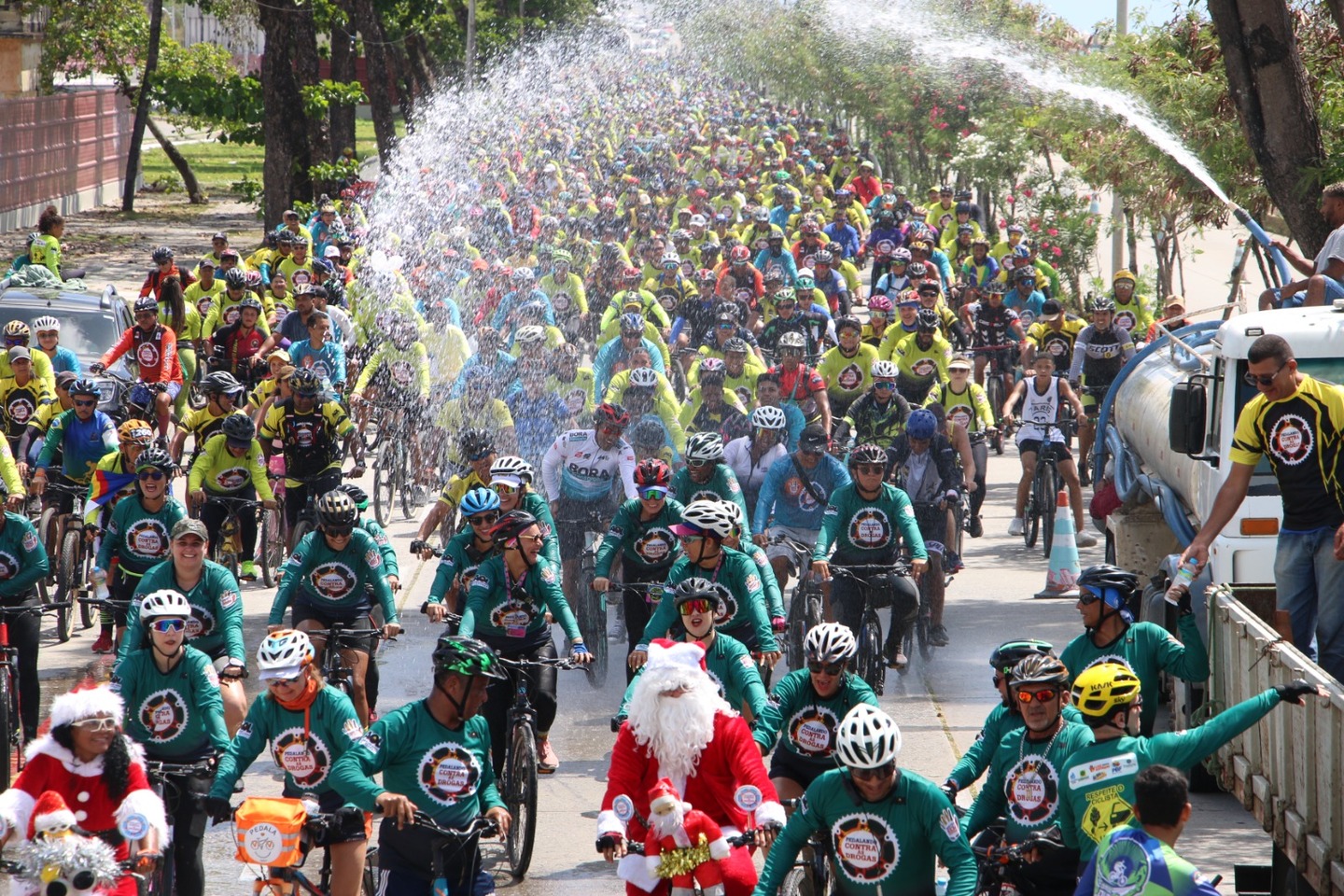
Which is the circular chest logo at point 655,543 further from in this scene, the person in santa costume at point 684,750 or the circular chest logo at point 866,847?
the circular chest logo at point 866,847

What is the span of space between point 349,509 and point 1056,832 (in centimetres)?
512

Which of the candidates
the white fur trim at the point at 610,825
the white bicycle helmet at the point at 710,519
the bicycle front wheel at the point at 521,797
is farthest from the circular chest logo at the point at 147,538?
the white fur trim at the point at 610,825

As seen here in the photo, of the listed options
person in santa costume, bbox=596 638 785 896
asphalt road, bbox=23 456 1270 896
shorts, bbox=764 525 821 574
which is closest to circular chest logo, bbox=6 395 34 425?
asphalt road, bbox=23 456 1270 896

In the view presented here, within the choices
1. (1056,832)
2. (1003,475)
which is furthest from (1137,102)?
(1056,832)

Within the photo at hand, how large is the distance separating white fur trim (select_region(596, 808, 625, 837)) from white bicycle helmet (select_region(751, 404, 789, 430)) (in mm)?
6863

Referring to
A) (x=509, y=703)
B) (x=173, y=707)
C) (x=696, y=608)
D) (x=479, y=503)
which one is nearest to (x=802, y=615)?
(x=479, y=503)

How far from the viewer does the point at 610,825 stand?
6914 millimetres

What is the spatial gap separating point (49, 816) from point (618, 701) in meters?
6.10

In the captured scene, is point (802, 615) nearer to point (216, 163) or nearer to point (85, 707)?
point (85, 707)

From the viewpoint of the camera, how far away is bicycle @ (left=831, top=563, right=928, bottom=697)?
11812mm

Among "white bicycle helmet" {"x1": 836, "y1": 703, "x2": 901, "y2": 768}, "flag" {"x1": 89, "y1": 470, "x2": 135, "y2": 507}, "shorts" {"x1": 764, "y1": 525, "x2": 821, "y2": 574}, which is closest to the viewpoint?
"white bicycle helmet" {"x1": 836, "y1": 703, "x2": 901, "y2": 768}

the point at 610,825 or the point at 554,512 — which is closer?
the point at 610,825

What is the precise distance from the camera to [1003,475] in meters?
21.0

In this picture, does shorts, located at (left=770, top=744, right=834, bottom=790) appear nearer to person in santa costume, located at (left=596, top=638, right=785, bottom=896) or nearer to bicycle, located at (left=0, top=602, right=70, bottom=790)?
person in santa costume, located at (left=596, top=638, right=785, bottom=896)
